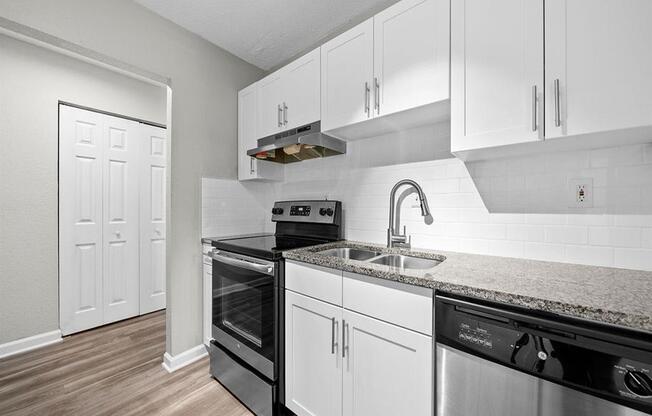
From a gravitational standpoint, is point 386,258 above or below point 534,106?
below

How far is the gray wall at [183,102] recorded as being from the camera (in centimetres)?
172

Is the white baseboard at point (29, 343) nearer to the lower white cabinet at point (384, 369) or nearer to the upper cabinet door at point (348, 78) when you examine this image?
the lower white cabinet at point (384, 369)

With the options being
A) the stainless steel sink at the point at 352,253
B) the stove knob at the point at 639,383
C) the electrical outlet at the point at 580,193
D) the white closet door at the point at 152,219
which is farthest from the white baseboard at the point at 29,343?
the electrical outlet at the point at 580,193

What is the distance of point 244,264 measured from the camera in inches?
67.1

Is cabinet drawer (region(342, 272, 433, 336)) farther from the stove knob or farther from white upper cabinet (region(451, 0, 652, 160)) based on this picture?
white upper cabinet (region(451, 0, 652, 160))

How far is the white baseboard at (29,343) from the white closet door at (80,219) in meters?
0.09

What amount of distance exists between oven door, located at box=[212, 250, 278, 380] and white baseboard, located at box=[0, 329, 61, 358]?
1685 mm

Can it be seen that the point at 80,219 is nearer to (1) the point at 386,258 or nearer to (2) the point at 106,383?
(2) the point at 106,383

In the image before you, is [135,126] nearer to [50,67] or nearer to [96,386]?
[50,67]

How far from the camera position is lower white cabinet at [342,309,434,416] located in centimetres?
102

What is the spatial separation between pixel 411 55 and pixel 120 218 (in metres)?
3.15

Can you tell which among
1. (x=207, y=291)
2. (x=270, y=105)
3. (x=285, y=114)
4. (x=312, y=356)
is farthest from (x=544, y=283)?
(x=207, y=291)

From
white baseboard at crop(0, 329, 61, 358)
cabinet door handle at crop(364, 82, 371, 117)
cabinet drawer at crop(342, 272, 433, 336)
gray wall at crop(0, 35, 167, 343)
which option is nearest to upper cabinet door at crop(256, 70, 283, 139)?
cabinet door handle at crop(364, 82, 371, 117)

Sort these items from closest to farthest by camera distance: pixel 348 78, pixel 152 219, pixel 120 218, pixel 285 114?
1. pixel 348 78
2. pixel 285 114
3. pixel 120 218
4. pixel 152 219
